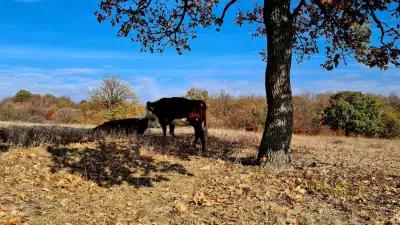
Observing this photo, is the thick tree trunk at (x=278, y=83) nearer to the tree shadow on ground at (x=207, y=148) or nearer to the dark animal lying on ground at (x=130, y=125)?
the tree shadow on ground at (x=207, y=148)

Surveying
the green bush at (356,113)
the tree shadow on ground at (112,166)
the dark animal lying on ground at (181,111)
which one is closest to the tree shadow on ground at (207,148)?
the dark animal lying on ground at (181,111)

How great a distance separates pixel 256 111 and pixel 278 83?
23.2 metres

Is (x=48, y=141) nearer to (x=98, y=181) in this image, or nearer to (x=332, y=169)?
(x=98, y=181)

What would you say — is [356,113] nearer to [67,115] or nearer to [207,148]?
[207,148]

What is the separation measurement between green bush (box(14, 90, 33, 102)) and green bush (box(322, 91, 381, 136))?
114 ft

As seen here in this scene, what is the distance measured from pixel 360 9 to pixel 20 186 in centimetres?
769

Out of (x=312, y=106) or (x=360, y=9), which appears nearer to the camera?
(x=360, y=9)

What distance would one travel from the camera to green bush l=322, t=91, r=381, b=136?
28.3m

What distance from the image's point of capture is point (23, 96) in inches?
2088

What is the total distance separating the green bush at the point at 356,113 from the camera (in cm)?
2831

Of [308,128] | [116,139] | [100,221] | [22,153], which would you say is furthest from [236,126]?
[100,221]

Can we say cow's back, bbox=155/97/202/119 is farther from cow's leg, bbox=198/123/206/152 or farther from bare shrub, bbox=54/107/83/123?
bare shrub, bbox=54/107/83/123

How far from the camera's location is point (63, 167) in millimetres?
11141

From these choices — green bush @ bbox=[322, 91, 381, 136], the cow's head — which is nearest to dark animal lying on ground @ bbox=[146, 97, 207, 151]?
the cow's head
